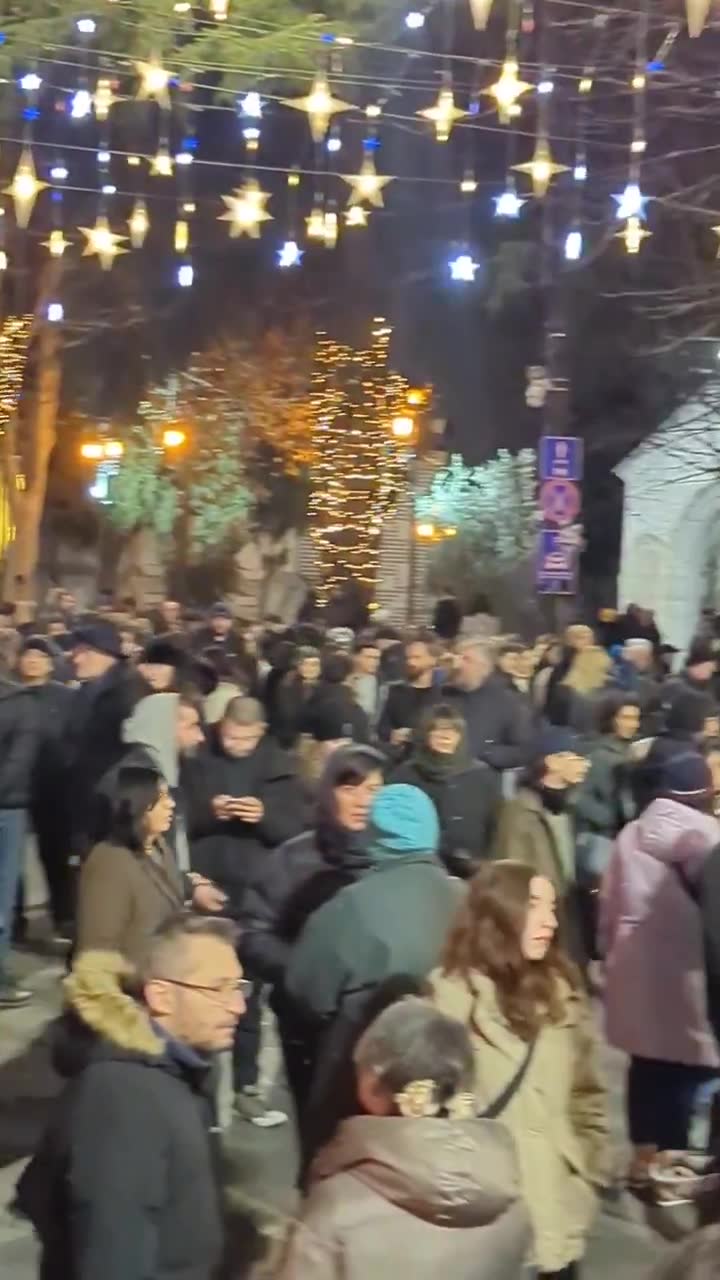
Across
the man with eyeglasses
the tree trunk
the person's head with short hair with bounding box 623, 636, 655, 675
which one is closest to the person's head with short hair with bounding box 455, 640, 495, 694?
the person's head with short hair with bounding box 623, 636, 655, 675

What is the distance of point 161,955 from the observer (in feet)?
12.7

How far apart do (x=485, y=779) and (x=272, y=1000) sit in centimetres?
225

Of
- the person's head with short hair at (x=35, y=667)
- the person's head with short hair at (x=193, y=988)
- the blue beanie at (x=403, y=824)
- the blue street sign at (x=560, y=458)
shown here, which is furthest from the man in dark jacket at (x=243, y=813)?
the blue street sign at (x=560, y=458)

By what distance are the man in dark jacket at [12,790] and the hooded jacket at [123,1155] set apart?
5.27m

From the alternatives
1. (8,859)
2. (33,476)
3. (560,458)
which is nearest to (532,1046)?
(8,859)

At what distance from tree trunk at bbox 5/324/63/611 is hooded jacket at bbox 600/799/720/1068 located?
1094 inches

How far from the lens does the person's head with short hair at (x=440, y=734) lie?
8.11m

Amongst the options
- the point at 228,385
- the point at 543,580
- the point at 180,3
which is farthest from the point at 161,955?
the point at 228,385

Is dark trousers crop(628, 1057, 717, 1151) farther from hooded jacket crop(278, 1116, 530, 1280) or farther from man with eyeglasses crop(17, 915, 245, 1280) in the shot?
hooded jacket crop(278, 1116, 530, 1280)

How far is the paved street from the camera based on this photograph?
603 centimetres

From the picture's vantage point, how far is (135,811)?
629 cm

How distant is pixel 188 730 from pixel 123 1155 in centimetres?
508

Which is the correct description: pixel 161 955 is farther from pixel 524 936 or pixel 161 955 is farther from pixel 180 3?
pixel 180 3

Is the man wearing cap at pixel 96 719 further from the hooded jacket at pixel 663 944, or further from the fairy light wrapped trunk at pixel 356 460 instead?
the fairy light wrapped trunk at pixel 356 460
